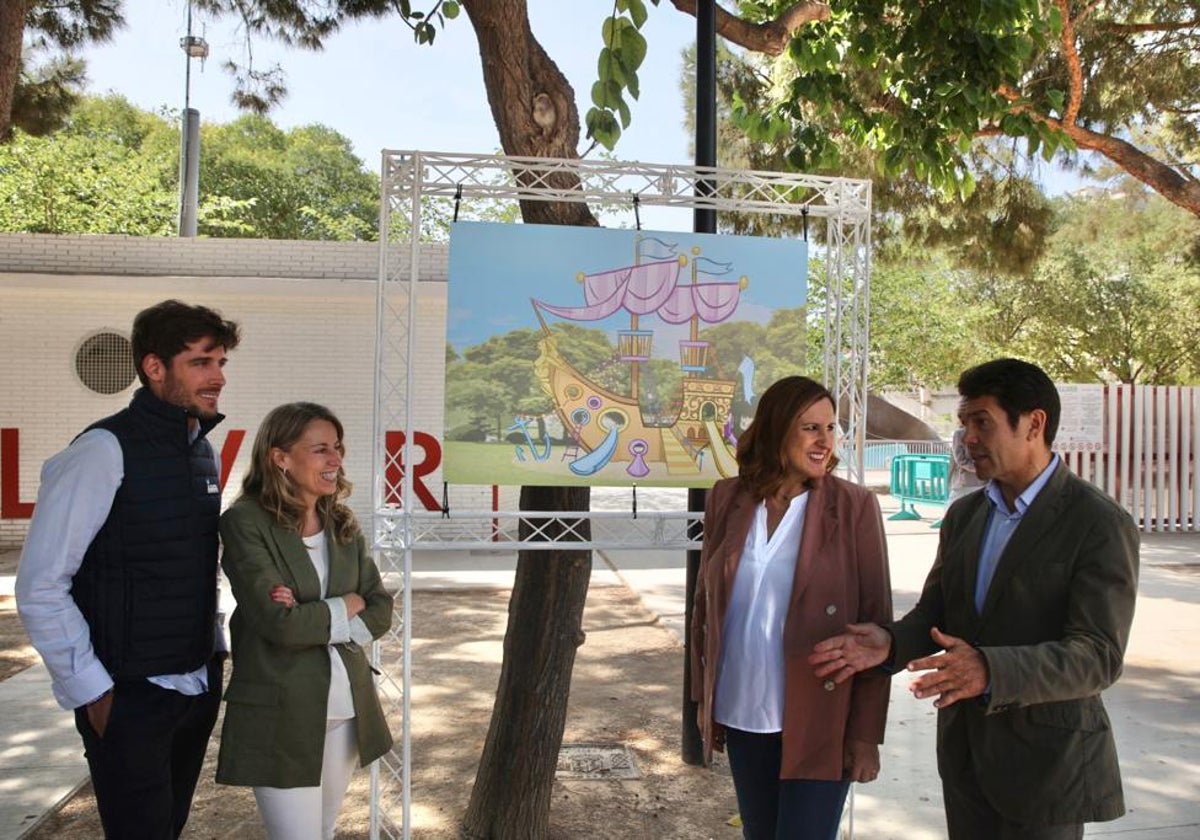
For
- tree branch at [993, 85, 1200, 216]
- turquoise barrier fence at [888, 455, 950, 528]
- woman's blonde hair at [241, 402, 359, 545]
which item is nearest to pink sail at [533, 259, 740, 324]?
woman's blonde hair at [241, 402, 359, 545]

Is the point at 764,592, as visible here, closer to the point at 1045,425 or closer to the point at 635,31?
the point at 1045,425

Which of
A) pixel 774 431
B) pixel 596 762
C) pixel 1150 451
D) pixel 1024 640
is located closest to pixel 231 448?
pixel 596 762

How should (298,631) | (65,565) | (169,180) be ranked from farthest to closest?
(169,180) → (298,631) → (65,565)

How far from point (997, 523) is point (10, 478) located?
41.9 feet

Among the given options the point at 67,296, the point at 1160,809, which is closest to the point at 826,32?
the point at 1160,809

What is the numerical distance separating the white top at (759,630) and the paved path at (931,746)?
203cm

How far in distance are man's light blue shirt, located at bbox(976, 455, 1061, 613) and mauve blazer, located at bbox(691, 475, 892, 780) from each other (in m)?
0.24

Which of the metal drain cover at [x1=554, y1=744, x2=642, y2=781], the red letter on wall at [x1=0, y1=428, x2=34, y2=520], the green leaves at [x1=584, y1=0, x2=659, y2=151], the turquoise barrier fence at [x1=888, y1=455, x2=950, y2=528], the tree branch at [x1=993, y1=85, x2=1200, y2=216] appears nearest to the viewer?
the green leaves at [x1=584, y1=0, x2=659, y2=151]

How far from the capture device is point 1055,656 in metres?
2.00

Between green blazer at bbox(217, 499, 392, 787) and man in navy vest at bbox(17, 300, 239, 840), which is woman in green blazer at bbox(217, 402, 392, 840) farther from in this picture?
man in navy vest at bbox(17, 300, 239, 840)

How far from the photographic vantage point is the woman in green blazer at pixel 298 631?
8.24 feet

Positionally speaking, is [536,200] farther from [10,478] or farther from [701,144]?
[10,478]

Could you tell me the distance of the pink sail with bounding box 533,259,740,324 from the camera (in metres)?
3.87

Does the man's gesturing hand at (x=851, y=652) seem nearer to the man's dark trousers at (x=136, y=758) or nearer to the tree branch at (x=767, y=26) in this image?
the man's dark trousers at (x=136, y=758)
